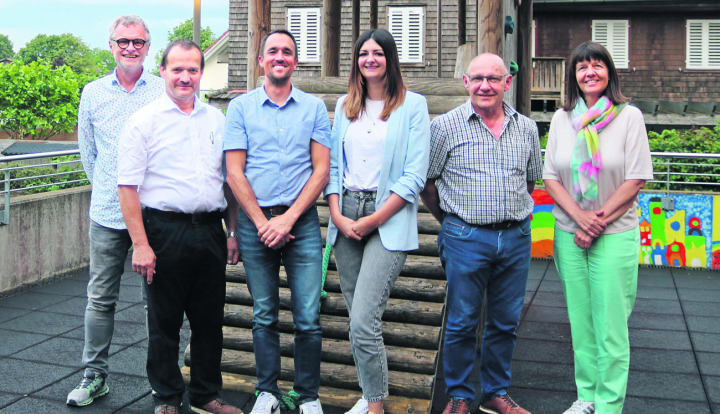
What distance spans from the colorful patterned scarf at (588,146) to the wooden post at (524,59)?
485cm

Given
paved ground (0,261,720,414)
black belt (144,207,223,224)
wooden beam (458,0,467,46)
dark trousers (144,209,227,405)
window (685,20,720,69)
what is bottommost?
paved ground (0,261,720,414)

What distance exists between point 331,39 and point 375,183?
492cm

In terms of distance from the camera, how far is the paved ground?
457 centimetres

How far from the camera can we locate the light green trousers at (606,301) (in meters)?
3.95

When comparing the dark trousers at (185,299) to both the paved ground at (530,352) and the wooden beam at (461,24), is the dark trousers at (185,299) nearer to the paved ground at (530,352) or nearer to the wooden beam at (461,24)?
the paved ground at (530,352)

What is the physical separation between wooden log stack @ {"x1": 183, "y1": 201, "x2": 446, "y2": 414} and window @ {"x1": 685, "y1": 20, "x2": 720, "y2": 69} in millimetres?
19611

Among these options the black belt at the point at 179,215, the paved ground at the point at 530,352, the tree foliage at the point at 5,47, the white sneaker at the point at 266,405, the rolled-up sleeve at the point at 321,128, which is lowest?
the paved ground at the point at 530,352

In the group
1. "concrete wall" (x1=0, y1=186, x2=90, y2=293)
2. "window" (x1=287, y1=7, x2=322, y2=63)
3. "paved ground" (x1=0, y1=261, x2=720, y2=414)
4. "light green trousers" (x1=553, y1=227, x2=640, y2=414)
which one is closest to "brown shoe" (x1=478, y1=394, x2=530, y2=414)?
"paved ground" (x1=0, y1=261, x2=720, y2=414)

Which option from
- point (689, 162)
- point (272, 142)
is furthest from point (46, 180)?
point (689, 162)

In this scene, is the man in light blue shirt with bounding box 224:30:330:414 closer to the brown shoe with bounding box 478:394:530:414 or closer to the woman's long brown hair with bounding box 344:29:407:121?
the woman's long brown hair with bounding box 344:29:407:121

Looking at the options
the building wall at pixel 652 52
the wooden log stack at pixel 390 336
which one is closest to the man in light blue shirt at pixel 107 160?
the wooden log stack at pixel 390 336

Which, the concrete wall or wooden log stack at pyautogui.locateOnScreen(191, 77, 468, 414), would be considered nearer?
wooden log stack at pyautogui.locateOnScreen(191, 77, 468, 414)

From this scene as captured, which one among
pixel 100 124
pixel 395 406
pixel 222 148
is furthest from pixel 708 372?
pixel 100 124

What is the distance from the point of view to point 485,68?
3.95m
